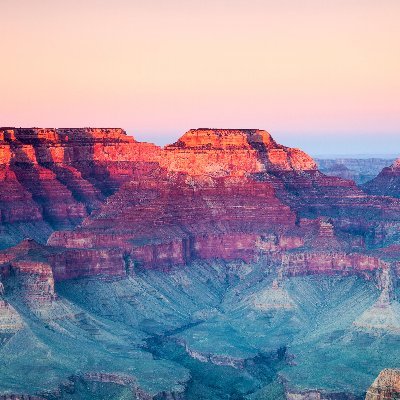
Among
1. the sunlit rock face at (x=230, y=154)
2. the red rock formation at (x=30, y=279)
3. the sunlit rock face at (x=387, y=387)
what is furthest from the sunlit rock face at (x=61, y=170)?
the sunlit rock face at (x=387, y=387)

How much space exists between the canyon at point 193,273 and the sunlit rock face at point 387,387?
0.89 feet

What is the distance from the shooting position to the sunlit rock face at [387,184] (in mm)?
157250

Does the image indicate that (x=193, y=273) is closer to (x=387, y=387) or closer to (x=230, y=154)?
(x=230, y=154)

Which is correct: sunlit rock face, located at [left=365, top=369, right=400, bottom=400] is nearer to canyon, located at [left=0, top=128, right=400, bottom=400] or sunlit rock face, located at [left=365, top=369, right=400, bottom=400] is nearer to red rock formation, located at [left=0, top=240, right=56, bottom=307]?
canyon, located at [left=0, top=128, right=400, bottom=400]

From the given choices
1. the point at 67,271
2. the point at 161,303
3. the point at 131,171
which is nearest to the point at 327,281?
the point at 161,303

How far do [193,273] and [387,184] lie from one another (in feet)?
140

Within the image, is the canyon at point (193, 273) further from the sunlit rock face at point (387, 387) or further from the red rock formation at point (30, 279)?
the sunlit rock face at point (387, 387)

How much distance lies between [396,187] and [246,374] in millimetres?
62411

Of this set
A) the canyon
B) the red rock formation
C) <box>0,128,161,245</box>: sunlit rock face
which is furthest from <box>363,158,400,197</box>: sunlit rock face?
the red rock formation

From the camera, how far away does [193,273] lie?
123188 millimetres

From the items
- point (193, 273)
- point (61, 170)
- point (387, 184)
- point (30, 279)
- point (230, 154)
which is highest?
point (230, 154)

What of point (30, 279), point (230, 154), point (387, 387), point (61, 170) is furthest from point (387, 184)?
point (387, 387)

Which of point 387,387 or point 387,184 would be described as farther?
point 387,184

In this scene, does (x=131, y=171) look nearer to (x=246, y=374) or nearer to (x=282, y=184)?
(x=282, y=184)
